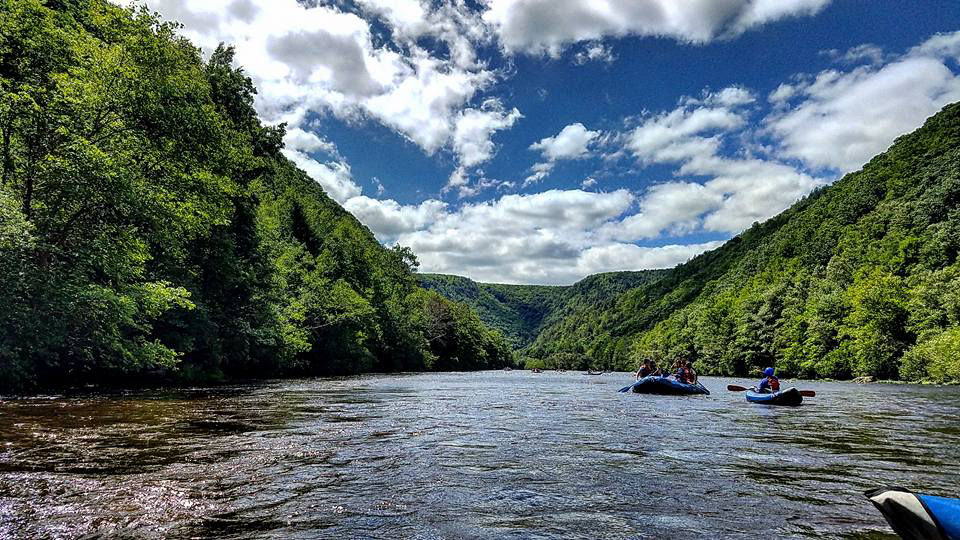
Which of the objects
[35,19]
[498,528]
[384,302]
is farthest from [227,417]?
[384,302]

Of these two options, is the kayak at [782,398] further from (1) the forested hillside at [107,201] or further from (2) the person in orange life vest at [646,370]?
(1) the forested hillside at [107,201]

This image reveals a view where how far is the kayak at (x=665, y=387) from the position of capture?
27172mm

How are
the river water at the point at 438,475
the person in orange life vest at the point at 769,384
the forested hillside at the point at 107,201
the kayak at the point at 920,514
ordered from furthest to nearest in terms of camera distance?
the person in orange life vest at the point at 769,384
the forested hillside at the point at 107,201
the river water at the point at 438,475
the kayak at the point at 920,514

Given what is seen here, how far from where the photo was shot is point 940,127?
100 metres

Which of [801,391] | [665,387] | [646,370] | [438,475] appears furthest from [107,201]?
[801,391]

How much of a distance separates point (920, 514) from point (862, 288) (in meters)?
70.2

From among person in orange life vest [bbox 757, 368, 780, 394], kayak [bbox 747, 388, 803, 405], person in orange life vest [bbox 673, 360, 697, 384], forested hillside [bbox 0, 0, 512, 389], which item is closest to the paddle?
person in orange life vest [bbox 757, 368, 780, 394]

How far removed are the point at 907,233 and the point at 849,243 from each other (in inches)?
517

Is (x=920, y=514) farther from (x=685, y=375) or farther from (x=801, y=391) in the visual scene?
(x=685, y=375)

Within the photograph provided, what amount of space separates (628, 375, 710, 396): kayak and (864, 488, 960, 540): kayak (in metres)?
24.6

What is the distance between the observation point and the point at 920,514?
3488mm

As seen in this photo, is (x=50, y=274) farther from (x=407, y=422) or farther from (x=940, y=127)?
(x=940, y=127)

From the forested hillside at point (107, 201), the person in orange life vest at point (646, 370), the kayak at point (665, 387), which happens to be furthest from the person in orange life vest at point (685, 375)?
the forested hillside at point (107, 201)

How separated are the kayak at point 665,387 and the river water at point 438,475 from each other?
40.4 feet
